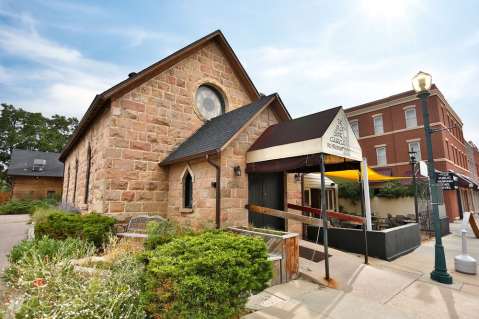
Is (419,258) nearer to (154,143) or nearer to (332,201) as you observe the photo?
(332,201)

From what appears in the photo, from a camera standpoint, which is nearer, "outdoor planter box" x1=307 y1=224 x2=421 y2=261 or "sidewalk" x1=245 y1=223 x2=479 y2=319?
"sidewalk" x1=245 y1=223 x2=479 y2=319

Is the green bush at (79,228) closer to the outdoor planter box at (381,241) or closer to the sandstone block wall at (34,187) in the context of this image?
the outdoor planter box at (381,241)

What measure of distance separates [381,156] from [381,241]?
21.1 meters

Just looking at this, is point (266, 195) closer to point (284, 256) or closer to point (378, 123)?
point (284, 256)

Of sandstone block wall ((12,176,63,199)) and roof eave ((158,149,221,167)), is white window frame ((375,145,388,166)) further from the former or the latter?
sandstone block wall ((12,176,63,199))

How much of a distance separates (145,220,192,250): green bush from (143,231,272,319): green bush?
1.54 m

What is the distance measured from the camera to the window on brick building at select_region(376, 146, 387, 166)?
24894mm

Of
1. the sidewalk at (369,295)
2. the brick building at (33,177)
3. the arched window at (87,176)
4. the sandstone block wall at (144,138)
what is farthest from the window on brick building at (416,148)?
the brick building at (33,177)

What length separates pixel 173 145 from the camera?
32.7 ft

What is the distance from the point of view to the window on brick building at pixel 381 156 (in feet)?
81.7

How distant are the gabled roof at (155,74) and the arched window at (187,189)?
3.92 m

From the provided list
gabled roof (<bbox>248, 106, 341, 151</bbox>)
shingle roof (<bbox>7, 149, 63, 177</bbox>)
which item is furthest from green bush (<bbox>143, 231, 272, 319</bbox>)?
shingle roof (<bbox>7, 149, 63, 177</bbox>)

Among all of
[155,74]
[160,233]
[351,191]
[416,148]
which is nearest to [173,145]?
[155,74]

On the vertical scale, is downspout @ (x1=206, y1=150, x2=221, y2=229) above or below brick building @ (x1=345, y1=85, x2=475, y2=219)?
below
